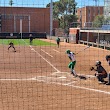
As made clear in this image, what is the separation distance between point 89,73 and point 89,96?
260 inches

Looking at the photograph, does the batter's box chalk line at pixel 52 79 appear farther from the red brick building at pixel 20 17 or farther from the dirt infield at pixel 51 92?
the red brick building at pixel 20 17

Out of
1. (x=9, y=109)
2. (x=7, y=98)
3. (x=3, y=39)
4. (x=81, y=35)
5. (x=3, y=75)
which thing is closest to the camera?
(x=9, y=109)

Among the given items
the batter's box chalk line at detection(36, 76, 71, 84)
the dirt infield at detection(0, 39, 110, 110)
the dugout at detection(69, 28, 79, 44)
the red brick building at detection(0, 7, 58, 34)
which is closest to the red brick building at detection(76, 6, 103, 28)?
the dugout at detection(69, 28, 79, 44)

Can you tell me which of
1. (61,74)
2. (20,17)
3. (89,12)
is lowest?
Result: (61,74)

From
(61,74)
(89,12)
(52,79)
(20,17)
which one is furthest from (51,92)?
(89,12)

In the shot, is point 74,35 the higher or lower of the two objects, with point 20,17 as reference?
lower

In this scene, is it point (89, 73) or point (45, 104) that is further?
point (89, 73)

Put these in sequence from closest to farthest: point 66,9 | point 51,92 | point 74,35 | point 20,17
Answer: point 51,92, point 20,17, point 66,9, point 74,35

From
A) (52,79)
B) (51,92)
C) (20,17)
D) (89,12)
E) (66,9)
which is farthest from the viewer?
(89,12)

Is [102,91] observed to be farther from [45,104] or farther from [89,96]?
[45,104]

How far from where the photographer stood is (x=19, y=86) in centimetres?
1381

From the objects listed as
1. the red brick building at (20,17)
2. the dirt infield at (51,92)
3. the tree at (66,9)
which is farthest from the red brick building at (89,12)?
the dirt infield at (51,92)

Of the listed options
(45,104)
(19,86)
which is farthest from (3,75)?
(45,104)

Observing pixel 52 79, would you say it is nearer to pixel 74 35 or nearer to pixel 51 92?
pixel 51 92
